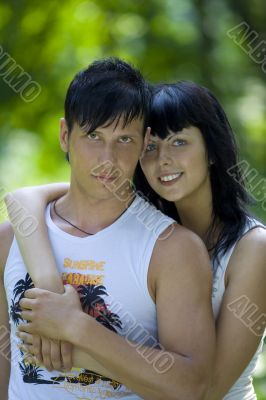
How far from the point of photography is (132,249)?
2354 mm

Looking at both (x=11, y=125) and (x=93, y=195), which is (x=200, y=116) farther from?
(x=11, y=125)

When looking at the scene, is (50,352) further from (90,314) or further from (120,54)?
(120,54)

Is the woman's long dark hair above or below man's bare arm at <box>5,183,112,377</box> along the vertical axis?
above

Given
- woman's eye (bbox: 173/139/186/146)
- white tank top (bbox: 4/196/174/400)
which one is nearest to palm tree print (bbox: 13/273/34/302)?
white tank top (bbox: 4/196/174/400)

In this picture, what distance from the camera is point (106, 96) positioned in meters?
2.35

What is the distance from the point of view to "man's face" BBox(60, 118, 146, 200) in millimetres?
2328

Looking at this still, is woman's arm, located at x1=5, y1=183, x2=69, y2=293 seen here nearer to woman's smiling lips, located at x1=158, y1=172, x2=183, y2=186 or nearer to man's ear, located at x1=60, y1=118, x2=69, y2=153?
man's ear, located at x1=60, y1=118, x2=69, y2=153

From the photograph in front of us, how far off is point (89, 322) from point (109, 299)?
175mm

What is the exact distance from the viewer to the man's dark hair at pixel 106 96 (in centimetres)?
233

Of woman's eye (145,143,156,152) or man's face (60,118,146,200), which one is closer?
man's face (60,118,146,200)

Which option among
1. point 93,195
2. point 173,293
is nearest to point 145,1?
point 93,195

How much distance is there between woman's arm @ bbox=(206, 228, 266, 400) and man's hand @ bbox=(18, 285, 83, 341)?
48 centimetres

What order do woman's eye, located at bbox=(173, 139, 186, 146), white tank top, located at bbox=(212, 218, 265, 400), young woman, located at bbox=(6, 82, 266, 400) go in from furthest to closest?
1. woman's eye, located at bbox=(173, 139, 186, 146)
2. white tank top, located at bbox=(212, 218, 265, 400)
3. young woman, located at bbox=(6, 82, 266, 400)

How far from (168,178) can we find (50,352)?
0.74 m
